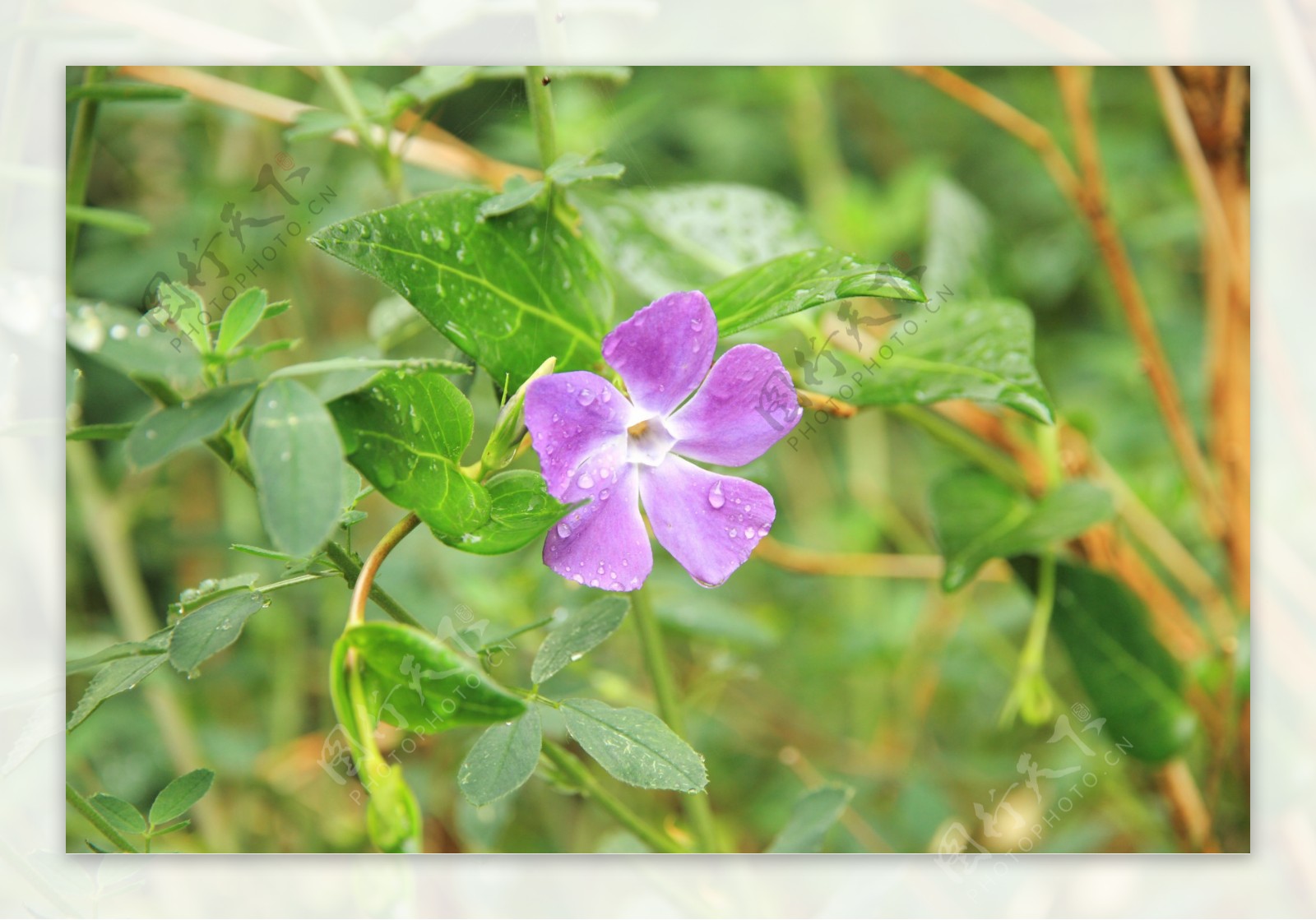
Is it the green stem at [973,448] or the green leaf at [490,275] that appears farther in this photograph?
the green stem at [973,448]

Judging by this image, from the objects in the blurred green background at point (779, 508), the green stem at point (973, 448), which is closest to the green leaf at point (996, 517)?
the green stem at point (973, 448)

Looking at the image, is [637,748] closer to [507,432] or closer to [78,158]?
[507,432]

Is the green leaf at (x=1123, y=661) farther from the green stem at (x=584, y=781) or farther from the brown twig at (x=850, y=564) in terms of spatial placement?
the green stem at (x=584, y=781)

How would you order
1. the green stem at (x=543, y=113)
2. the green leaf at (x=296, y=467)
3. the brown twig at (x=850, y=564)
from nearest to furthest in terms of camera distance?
the green leaf at (x=296, y=467), the green stem at (x=543, y=113), the brown twig at (x=850, y=564)

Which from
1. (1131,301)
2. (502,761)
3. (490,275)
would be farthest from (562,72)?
(1131,301)

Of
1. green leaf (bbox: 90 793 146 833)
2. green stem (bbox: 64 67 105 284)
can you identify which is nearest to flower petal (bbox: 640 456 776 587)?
green leaf (bbox: 90 793 146 833)

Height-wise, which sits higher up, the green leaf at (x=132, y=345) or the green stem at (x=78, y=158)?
the green stem at (x=78, y=158)

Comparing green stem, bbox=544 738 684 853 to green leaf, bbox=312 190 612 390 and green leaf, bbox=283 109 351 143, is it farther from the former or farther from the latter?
green leaf, bbox=283 109 351 143

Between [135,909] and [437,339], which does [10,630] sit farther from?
[437,339]

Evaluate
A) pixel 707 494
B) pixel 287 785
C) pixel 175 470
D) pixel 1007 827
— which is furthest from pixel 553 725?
pixel 175 470
